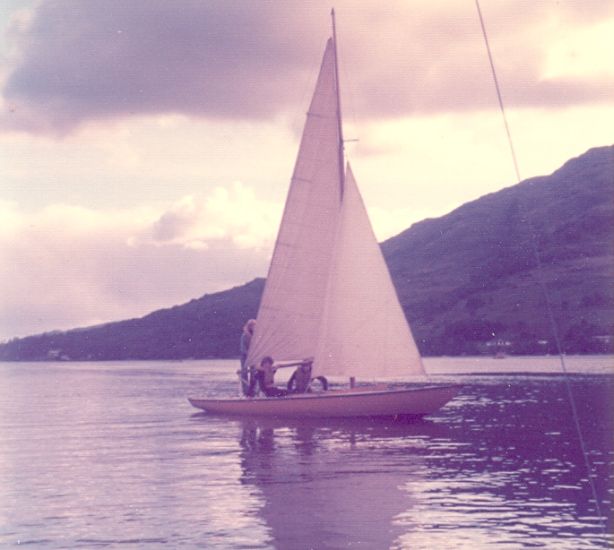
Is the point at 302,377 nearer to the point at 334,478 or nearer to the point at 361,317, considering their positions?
the point at 361,317

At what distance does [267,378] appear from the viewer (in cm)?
4516

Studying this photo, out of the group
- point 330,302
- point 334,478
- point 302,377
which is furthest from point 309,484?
point 302,377

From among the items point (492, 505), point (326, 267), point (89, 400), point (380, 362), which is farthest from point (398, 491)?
point (89, 400)

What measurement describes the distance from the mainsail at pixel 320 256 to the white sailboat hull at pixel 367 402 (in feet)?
4.09

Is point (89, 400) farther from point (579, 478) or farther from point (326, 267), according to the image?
point (579, 478)

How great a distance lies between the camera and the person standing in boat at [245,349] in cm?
4684

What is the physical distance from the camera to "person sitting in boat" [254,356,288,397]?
148 feet

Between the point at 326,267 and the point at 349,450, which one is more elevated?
the point at 326,267

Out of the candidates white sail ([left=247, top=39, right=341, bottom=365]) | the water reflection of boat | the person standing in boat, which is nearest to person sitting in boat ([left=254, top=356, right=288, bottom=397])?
white sail ([left=247, top=39, right=341, bottom=365])

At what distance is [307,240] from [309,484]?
22.0 metres

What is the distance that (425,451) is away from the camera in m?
32.4

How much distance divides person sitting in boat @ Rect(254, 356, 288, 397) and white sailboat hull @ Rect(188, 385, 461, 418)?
1507 mm

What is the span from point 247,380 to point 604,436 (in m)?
16.5

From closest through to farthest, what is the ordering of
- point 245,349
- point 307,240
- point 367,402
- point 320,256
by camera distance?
1. point 367,402
2. point 320,256
3. point 307,240
4. point 245,349
